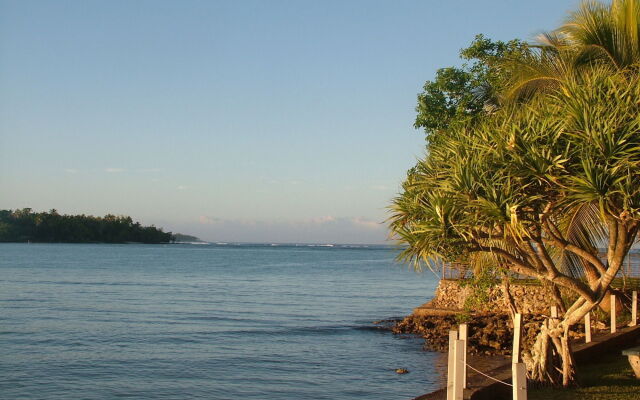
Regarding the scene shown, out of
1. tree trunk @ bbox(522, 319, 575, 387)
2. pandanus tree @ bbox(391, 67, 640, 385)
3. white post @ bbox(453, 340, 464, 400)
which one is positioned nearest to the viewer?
white post @ bbox(453, 340, 464, 400)

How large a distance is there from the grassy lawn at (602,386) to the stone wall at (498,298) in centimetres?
973

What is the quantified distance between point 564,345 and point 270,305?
3014 centimetres

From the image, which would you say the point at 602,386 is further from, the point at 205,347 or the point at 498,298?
the point at 498,298

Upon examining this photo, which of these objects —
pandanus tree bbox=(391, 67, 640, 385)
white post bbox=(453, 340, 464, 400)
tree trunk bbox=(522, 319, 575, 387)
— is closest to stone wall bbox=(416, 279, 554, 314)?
tree trunk bbox=(522, 319, 575, 387)

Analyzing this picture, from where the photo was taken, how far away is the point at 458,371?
996 centimetres

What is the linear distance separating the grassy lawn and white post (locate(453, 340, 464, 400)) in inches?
89.9

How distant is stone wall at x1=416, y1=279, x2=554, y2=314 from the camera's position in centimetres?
2630

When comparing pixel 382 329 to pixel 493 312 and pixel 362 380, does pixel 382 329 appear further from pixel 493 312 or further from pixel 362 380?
pixel 362 380

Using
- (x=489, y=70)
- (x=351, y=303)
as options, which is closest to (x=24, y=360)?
(x=489, y=70)

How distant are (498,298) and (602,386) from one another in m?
16.0

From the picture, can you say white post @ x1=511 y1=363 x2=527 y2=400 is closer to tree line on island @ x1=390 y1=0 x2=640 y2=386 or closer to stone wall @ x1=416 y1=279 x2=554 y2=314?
tree line on island @ x1=390 y1=0 x2=640 y2=386

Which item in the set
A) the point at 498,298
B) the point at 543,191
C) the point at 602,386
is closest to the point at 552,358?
the point at 602,386

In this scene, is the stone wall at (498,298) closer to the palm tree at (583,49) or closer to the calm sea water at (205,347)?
the calm sea water at (205,347)

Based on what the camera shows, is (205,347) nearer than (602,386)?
No
